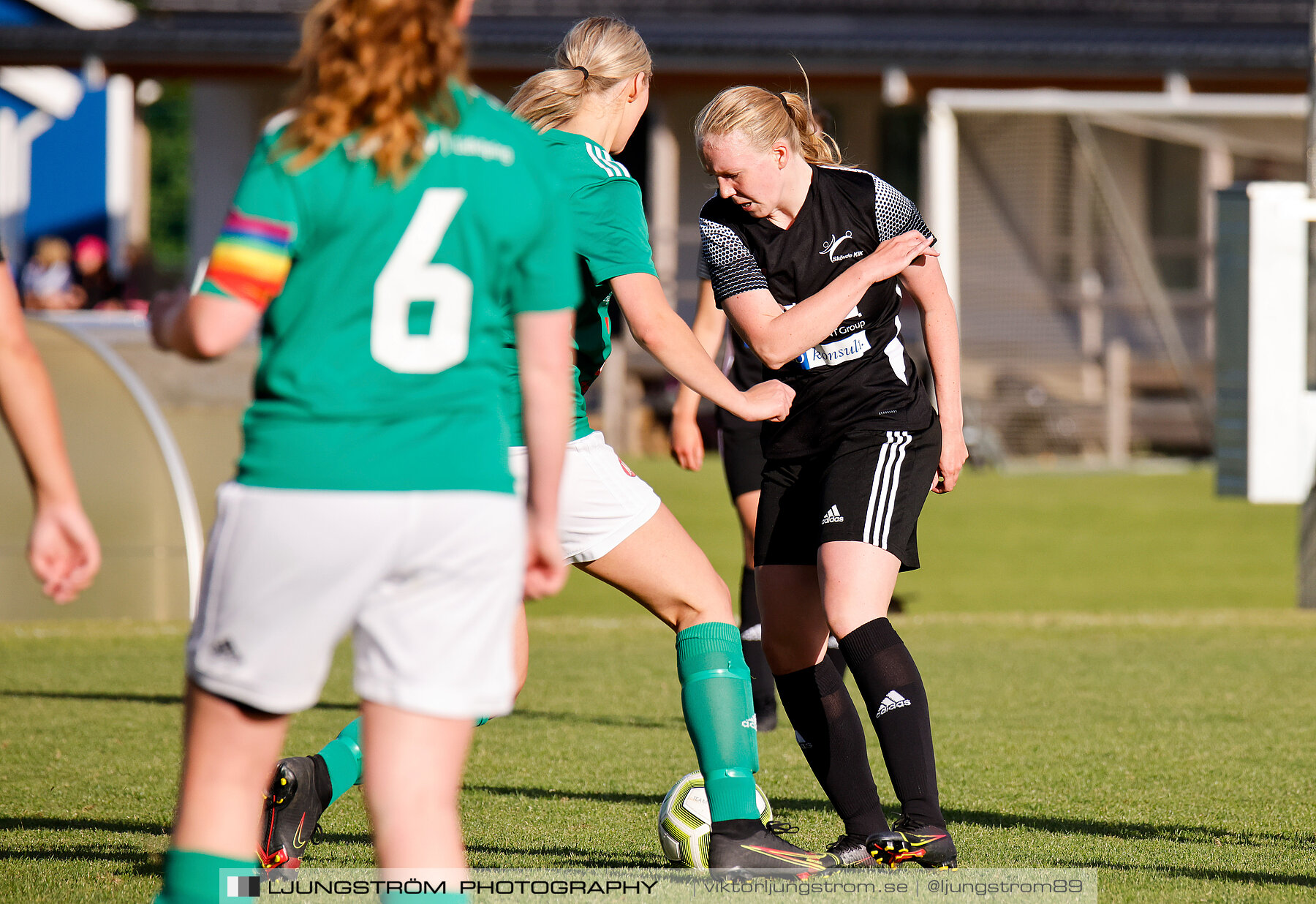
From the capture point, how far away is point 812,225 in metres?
4.13

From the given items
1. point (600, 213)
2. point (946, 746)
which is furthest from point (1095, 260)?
point (600, 213)

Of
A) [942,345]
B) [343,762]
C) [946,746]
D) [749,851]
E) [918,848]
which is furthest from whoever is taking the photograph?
[946,746]

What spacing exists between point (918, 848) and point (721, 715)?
59cm

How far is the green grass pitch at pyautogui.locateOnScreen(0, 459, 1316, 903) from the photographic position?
13.6 feet

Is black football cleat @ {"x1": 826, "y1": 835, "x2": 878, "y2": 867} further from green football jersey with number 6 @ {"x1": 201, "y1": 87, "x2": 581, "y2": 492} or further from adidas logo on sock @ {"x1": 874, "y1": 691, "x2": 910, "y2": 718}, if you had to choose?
green football jersey with number 6 @ {"x1": 201, "y1": 87, "x2": 581, "y2": 492}

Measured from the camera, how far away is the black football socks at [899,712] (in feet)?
12.7

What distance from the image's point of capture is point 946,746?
595 cm

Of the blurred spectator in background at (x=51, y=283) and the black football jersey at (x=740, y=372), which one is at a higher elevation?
the blurred spectator in background at (x=51, y=283)

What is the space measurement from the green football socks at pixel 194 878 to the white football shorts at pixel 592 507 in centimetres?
140

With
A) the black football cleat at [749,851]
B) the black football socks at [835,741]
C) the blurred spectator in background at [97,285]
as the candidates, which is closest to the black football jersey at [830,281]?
the black football socks at [835,741]

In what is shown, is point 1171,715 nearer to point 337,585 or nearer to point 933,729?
point 933,729

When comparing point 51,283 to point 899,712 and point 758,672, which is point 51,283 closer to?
point 758,672

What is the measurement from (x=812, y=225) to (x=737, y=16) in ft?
70.1

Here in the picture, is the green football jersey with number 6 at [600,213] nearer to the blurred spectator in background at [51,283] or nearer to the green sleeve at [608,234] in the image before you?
the green sleeve at [608,234]
